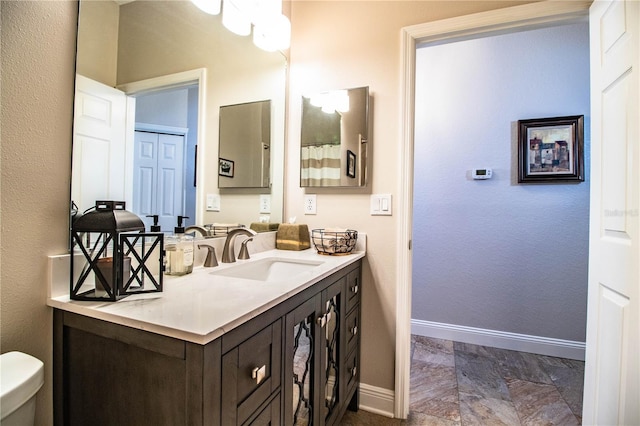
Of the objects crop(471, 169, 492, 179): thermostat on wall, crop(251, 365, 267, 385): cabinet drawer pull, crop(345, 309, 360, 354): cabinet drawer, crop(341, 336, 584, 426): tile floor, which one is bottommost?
crop(341, 336, 584, 426): tile floor

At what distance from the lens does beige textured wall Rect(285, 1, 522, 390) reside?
5.45 feet

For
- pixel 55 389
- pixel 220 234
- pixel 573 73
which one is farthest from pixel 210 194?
pixel 573 73

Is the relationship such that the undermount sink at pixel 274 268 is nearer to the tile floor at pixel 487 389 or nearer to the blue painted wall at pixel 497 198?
the tile floor at pixel 487 389

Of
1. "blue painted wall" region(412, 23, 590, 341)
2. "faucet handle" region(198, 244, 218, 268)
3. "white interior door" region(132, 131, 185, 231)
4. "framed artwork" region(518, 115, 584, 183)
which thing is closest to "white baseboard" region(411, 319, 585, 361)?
"blue painted wall" region(412, 23, 590, 341)

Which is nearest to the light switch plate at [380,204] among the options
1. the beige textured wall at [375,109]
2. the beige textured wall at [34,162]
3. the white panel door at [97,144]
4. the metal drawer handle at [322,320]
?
the beige textured wall at [375,109]

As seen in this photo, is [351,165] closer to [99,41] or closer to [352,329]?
[352,329]

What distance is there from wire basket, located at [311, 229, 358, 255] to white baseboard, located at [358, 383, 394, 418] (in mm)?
787

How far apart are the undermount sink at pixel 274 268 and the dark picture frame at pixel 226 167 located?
0.47 meters

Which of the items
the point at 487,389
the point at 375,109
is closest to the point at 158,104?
the point at 375,109

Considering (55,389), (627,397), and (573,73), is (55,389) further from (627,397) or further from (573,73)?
(573,73)

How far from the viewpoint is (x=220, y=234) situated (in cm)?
142

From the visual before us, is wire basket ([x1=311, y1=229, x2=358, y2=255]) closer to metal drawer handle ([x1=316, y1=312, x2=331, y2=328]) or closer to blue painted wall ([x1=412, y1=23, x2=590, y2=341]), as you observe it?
metal drawer handle ([x1=316, y1=312, x2=331, y2=328])

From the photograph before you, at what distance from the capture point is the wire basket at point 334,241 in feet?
5.29

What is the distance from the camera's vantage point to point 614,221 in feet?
3.81
